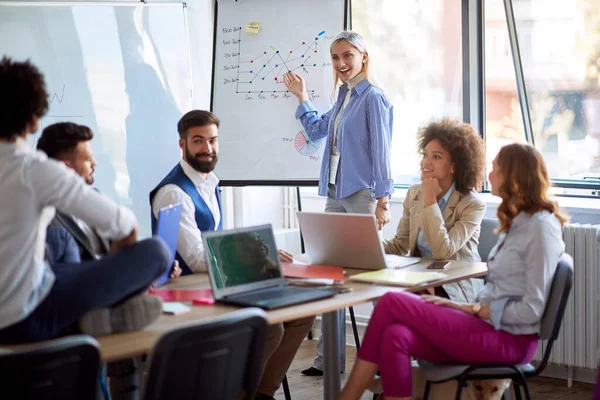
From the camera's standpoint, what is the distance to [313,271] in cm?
297

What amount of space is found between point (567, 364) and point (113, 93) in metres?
2.60

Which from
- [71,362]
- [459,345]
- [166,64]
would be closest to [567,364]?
[459,345]

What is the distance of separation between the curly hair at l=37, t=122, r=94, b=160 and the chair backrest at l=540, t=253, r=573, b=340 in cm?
166

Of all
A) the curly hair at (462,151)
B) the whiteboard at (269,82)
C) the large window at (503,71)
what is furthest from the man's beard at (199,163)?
the large window at (503,71)

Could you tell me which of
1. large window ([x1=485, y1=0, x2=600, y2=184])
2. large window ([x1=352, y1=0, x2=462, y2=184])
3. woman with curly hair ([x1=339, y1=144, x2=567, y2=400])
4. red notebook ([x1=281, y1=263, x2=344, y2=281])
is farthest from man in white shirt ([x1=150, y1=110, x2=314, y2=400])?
large window ([x1=485, y1=0, x2=600, y2=184])

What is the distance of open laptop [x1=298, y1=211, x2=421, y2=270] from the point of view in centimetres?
295

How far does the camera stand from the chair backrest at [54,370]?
1.75m

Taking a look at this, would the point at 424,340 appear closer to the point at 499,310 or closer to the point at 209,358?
the point at 499,310

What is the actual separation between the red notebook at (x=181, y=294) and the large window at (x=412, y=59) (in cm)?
237

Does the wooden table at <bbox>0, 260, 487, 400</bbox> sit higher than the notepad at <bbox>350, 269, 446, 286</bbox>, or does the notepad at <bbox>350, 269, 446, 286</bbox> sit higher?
the notepad at <bbox>350, 269, 446, 286</bbox>

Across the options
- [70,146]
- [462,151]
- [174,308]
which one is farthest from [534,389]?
[70,146]

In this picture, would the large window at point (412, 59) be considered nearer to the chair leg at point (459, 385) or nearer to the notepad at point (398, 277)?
the notepad at point (398, 277)

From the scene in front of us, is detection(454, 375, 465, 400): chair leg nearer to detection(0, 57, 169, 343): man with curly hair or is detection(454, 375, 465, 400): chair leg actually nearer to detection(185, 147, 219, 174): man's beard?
detection(0, 57, 169, 343): man with curly hair

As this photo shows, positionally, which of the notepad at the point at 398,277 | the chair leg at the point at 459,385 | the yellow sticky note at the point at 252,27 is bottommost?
the chair leg at the point at 459,385
